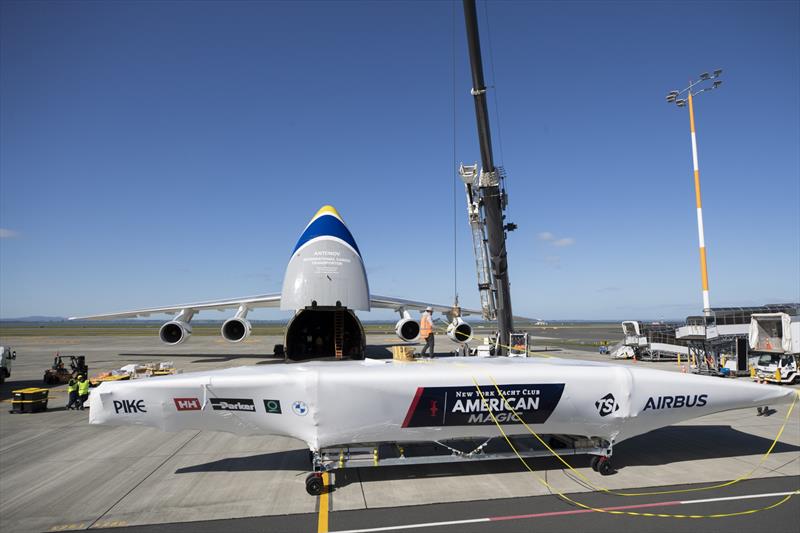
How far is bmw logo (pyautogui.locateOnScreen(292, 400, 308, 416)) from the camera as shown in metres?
7.28

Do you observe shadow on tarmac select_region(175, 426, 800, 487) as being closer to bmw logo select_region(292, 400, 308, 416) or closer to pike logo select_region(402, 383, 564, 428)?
→ pike logo select_region(402, 383, 564, 428)

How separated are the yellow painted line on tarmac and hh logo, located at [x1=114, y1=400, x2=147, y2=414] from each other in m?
3.28

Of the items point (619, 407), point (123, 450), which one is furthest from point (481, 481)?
point (123, 450)

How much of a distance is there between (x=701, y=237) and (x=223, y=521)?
25194 mm

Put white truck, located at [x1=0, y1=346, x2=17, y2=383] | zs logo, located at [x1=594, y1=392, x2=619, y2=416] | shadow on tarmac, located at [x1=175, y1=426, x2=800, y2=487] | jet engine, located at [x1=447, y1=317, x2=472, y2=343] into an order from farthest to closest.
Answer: white truck, located at [x1=0, y1=346, x2=17, y2=383] → jet engine, located at [x1=447, y1=317, x2=472, y2=343] → shadow on tarmac, located at [x1=175, y1=426, x2=800, y2=487] → zs logo, located at [x1=594, y1=392, x2=619, y2=416]

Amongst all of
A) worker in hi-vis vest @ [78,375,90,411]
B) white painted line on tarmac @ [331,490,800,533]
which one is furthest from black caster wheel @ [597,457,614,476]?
worker in hi-vis vest @ [78,375,90,411]

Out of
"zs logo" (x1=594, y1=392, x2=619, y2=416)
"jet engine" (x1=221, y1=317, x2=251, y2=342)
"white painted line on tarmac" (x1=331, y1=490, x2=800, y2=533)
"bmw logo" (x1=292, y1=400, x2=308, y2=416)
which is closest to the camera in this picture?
"white painted line on tarmac" (x1=331, y1=490, x2=800, y2=533)

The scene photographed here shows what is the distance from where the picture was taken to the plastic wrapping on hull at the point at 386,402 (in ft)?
24.0

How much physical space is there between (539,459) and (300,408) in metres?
4.96

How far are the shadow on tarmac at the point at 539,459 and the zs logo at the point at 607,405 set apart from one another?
140cm

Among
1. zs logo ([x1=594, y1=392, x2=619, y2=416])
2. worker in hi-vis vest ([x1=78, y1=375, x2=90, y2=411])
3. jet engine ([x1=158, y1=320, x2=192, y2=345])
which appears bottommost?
worker in hi-vis vest ([x1=78, y1=375, x2=90, y2=411])

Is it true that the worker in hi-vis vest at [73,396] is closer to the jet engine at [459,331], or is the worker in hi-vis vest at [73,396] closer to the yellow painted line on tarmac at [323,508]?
the yellow painted line on tarmac at [323,508]

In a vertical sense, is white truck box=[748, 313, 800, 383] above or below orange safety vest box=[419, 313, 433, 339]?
below

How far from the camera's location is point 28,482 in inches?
310
